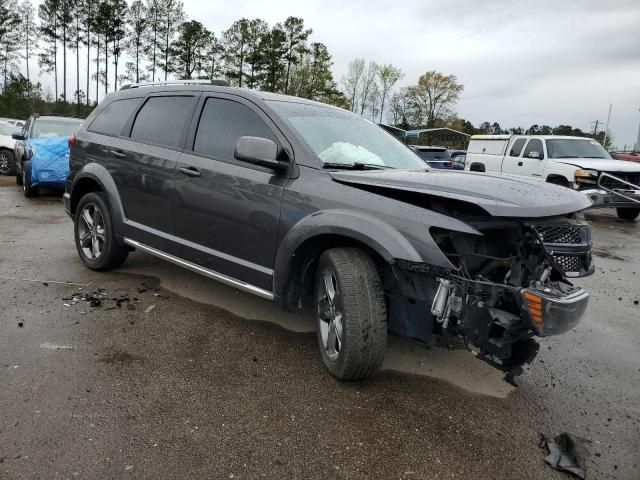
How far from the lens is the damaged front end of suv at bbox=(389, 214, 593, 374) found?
2.56 m

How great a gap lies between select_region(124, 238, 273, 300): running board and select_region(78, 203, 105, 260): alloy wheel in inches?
20.9

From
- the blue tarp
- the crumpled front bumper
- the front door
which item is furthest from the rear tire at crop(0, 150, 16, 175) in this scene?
the crumpled front bumper

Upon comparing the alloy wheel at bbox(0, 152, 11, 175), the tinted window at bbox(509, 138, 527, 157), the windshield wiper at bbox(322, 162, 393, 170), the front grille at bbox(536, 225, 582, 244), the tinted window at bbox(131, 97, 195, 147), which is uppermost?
the tinted window at bbox(509, 138, 527, 157)

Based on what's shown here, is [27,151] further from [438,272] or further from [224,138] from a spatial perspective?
[438,272]

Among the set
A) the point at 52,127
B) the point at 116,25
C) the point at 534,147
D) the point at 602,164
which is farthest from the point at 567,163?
the point at 116,25

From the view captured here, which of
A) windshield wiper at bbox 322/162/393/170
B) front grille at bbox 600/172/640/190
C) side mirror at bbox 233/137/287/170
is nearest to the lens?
side mirror at bbox 233/137/287/170

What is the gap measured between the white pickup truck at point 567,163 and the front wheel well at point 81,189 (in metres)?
7.57

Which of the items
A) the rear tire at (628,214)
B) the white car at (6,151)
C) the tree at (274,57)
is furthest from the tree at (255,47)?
the rear tire at (628,214)

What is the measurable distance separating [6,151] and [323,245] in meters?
14.6

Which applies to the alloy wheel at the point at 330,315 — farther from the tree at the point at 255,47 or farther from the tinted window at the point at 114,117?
the tree at the point at 255,47

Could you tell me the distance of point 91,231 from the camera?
16.8ft

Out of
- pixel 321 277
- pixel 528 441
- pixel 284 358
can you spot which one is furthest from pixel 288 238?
pixel 528 441

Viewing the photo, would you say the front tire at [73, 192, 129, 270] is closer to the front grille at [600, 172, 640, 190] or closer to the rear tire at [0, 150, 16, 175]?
the front grille at [600, 172, 640, 190]

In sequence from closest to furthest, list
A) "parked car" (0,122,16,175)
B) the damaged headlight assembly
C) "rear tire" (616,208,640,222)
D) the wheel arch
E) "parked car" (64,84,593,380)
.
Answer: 1. the damaged headlight assembly
2. "parked car" (64,84,593,380)
3. the wheel arch
4. "rear tire" (616,208,640,222)
5. "parked car" (0,122,16,175)
